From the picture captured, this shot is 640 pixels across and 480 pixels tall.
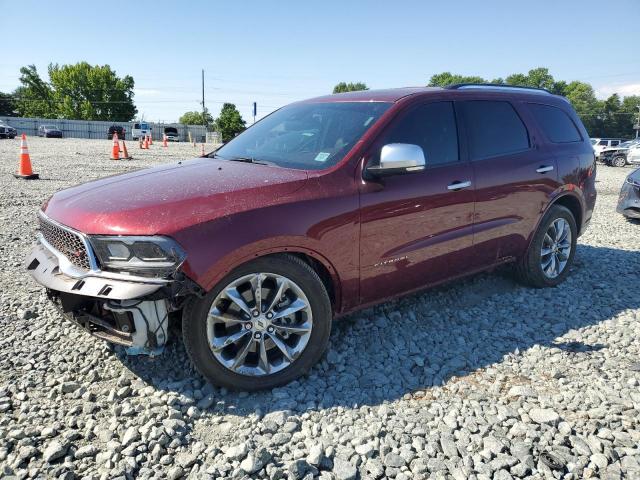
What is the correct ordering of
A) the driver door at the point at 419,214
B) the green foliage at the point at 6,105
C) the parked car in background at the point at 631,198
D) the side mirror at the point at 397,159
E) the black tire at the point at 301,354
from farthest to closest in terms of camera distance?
the green foliage at the point at 6,105
the parked car in background at the point at 631,198
the driver door at the point at 419,214
the side mirror at the point at 397,159
the black tire at the point at 301,354

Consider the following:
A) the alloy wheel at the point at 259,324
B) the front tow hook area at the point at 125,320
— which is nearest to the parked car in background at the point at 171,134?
the front tow hook area at the point at 125,320

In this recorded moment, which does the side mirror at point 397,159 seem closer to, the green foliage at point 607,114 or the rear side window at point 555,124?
the rear side window at point 555,124

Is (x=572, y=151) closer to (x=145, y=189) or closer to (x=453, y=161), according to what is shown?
(x=453, y=161)

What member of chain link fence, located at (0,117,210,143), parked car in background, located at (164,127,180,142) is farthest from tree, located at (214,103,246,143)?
parked car in background, located at (164,127,180,142)

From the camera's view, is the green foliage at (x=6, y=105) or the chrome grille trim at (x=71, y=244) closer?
the chrome grille trim at (x=71, y=244)

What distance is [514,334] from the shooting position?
12.5 ft

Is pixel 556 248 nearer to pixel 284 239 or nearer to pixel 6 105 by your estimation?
pixel 284 239

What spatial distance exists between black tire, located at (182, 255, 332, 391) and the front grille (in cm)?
64

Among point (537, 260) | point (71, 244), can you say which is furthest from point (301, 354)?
point (537, 260)

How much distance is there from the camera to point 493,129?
4211mm

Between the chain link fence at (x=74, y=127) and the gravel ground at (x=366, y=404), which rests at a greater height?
the chain link fence at (x=74, y=127)

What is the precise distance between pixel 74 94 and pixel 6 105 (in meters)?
11.2

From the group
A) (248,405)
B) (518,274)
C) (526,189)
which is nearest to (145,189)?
(248,405)

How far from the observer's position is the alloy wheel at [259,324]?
2.79m
